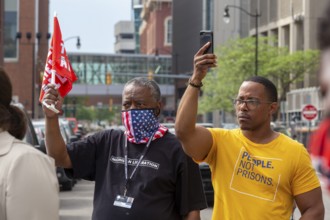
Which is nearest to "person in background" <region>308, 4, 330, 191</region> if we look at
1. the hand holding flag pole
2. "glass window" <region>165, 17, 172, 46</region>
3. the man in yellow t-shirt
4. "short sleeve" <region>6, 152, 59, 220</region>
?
"short sleeve" <region>6, 152, 59, 220</region>

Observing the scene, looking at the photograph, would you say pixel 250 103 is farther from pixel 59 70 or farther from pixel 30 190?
pixel 30 190

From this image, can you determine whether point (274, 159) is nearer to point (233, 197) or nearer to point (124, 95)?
point (233, 197)

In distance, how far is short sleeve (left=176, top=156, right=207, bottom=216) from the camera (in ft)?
17.4

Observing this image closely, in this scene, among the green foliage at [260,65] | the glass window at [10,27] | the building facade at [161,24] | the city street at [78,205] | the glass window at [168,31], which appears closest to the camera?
the city street at [78,205]

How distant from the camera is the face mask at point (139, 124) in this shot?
17.4 ft

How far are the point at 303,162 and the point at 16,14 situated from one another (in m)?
74.5

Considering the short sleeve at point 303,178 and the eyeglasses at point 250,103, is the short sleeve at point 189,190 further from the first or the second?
the short sleeve at point 303,178

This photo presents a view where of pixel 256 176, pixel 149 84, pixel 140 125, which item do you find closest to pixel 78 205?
pixel 149 84

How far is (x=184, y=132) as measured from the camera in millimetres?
4945

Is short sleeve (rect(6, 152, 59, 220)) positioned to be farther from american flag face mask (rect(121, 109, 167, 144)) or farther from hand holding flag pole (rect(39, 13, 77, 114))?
american flag face mask (rect(121, 109, 167, 144))

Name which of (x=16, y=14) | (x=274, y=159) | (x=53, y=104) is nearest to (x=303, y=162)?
(x=274, y=159)

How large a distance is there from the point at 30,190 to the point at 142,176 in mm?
1902

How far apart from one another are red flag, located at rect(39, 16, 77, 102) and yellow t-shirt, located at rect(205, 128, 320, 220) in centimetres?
92

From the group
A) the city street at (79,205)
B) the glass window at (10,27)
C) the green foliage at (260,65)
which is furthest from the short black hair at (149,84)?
the glass window at (10,27)
